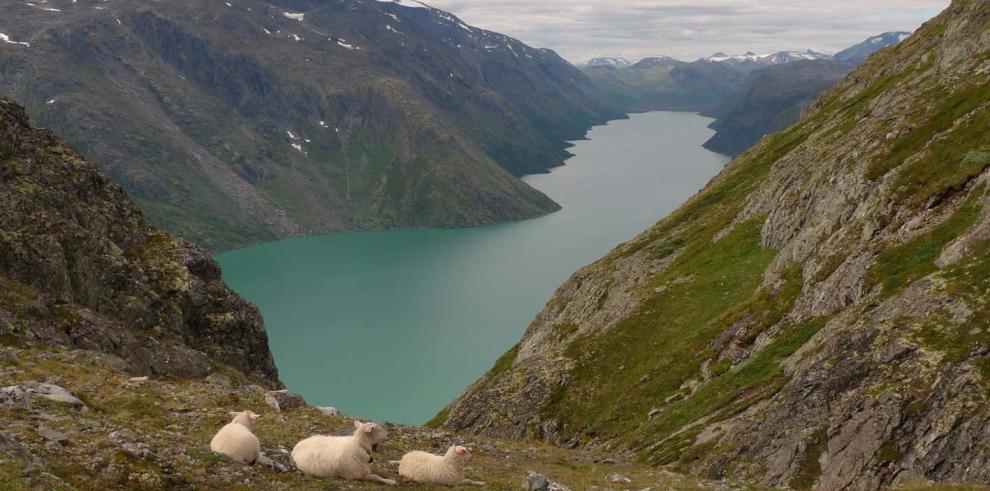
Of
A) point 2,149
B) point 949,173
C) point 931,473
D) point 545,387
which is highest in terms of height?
point 2,149

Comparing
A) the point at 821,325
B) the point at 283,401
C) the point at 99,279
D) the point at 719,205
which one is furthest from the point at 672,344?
the point at 99,279

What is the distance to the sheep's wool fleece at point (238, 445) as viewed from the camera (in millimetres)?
18828

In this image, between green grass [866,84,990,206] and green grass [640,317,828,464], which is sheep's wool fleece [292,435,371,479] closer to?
green grass [640,317,828,464]

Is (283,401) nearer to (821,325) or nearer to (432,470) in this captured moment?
(432,470)

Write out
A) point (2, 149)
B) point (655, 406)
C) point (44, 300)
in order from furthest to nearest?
point (2, 149), point (655, 406), point (44, 300)

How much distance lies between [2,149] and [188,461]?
163 ft

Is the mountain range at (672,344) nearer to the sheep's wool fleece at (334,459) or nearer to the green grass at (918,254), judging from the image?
the green grass at (918,254)

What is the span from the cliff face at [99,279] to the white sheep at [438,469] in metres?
28.0

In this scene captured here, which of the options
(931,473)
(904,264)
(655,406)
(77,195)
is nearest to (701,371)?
(655,406)

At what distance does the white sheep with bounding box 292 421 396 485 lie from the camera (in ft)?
62.7

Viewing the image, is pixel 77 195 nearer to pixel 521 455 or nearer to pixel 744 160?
pixel 521 455

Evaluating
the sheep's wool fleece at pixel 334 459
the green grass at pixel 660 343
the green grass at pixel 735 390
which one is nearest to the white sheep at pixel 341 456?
the sheep's wool fleece at pixel 334 459

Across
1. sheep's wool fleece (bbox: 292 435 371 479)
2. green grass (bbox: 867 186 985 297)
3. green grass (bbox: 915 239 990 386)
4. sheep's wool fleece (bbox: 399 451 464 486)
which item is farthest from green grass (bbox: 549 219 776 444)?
sheep's wool fleece (bbox: 292 435 371 479)

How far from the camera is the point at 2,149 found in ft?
176
